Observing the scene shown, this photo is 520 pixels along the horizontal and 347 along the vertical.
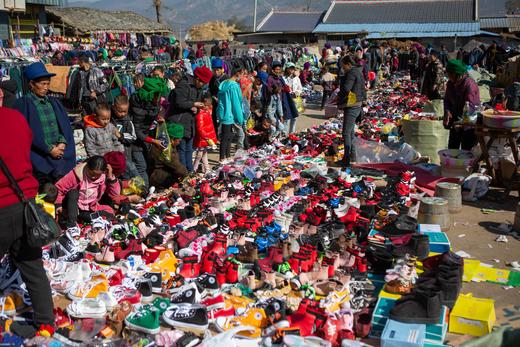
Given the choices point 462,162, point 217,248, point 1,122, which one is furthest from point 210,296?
point 462,162

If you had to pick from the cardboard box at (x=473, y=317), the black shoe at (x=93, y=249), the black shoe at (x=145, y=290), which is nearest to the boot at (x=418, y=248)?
the cardboard box at (x=473, y=317)

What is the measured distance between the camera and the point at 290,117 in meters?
10.1

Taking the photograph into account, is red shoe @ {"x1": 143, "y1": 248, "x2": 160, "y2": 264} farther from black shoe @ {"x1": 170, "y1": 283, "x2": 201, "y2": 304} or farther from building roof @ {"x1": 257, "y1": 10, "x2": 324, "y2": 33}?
building roof @ {"x1": 257, "y1": 10, "x2": 324, "y2": 33}

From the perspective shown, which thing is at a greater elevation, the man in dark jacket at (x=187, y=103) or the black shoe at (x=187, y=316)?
the man in dark jacket at (x=187, y=103)

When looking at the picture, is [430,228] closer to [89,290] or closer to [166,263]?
[166,263]

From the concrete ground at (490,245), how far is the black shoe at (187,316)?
1.19m

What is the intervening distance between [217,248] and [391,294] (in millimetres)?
1666

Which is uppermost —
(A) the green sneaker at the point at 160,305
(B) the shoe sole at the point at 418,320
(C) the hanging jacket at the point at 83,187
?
(C) the hanging jacket at the point at 83,187

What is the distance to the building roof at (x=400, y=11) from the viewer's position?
45.6m

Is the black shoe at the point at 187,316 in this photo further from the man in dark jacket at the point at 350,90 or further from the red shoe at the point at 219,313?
the man in dark jacket at the point at 350,90

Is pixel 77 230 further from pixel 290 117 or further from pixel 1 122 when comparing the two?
pixel 290 117

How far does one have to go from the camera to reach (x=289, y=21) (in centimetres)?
5009

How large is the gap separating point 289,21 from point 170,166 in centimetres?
4546

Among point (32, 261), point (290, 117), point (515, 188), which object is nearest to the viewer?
point (32, 261)
